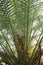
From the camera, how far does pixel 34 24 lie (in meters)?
3.64

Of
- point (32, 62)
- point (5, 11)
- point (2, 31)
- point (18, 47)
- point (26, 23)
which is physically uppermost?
point (5, 11)

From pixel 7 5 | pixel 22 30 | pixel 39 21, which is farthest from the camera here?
pixel 39 21

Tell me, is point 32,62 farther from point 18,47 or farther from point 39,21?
point 39,21

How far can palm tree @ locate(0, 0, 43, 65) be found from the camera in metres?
3.04

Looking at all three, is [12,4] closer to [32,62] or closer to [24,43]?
[24,43]

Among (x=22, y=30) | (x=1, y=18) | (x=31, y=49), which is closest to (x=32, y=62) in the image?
(x=31, y=49)

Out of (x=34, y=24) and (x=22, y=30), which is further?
(x=34, y=24)

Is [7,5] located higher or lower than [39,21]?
higher

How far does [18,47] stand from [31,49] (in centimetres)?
31

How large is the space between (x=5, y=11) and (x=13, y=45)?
0.76m

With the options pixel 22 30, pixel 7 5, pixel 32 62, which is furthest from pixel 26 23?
pixel 32 62

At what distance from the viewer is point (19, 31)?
3.44m

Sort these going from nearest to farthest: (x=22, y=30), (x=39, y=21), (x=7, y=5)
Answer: (x=7, y=5) → (x=22, y=30) → (x=39, y=21)

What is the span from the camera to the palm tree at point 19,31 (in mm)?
3039
